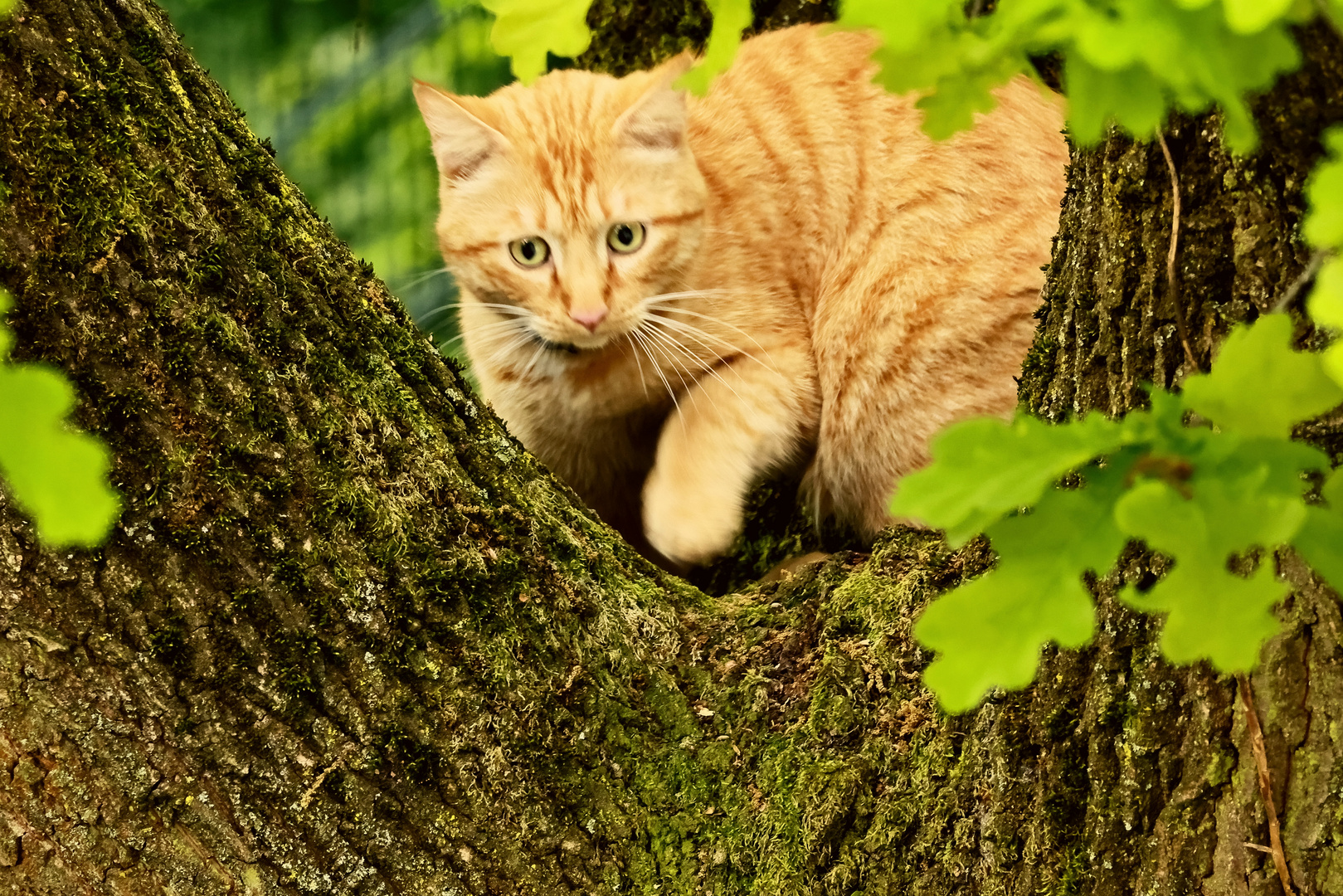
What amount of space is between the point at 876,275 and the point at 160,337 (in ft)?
3.56

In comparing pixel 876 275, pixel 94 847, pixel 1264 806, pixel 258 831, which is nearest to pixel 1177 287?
pixel 1264 806

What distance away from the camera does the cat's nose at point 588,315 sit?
165 cm

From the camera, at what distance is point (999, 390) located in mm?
1591

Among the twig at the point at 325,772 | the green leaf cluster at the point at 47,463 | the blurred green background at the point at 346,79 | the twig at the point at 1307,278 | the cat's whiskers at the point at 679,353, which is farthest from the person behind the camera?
the blurred green background at the point at 346,79

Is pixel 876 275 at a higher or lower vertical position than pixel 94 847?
higher

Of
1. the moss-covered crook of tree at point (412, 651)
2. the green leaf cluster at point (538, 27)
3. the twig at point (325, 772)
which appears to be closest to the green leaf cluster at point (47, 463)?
the green leaf cluster at point (538, 27)

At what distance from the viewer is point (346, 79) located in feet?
9.26

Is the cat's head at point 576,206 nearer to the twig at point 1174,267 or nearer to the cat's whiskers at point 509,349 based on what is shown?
the cat's whiskers at point 509,349

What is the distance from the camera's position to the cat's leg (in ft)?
5.60

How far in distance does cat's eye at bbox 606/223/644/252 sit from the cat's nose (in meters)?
0.13

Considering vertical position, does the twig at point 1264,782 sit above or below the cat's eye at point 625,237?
below

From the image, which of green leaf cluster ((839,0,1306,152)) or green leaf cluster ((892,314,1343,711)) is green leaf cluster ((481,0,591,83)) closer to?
green leaf cluster ((839,0,1306,152))

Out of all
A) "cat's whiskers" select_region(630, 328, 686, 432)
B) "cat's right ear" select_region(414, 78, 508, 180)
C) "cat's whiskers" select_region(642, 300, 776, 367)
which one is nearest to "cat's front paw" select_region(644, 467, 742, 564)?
"cat's whiskers" select_region(630, 328, 686, 432)

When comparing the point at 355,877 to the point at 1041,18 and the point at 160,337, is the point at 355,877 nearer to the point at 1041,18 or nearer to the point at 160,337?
the point at 160,337
